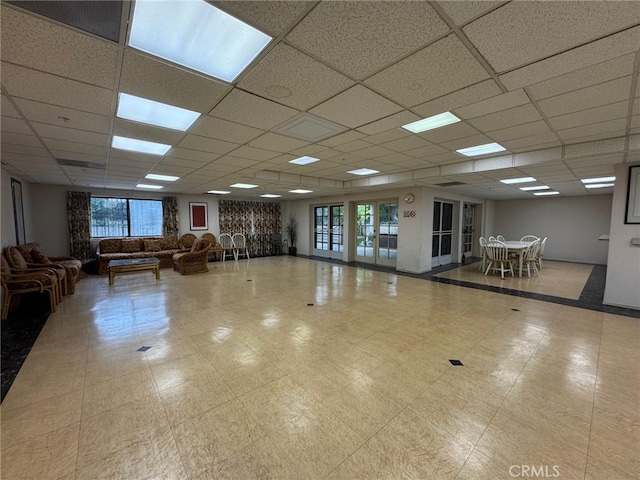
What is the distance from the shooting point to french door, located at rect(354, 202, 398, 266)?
8211mm

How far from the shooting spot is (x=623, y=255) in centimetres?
439

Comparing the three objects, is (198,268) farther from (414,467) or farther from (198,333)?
(414,467)

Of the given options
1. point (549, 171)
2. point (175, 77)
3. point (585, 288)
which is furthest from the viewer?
point (585, 288)

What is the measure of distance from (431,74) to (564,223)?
1089 cm

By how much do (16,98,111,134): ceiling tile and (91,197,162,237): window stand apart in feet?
21.9

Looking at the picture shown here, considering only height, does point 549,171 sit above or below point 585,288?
above

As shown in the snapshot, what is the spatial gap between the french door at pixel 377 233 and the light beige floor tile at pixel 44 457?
7.50 meters

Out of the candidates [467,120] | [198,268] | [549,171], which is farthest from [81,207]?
[549,171]

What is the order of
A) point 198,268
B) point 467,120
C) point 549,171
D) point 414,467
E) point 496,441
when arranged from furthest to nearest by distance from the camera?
point 198,268, point 549,171, point 467,120, point 496,441, point 414,467

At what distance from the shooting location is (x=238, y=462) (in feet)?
5.12

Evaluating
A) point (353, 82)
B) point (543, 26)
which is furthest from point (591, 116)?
point (353, 82)

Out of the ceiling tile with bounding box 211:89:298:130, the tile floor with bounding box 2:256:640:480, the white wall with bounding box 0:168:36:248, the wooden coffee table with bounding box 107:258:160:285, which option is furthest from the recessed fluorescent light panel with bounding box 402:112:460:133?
the white wall with bounding box 0:168:36:248

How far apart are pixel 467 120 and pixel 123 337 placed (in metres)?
4.70

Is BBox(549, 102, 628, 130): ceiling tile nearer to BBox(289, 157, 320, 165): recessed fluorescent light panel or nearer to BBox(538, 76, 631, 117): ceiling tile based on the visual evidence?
BBox(538, 76, 631, 117): ceiling tile
